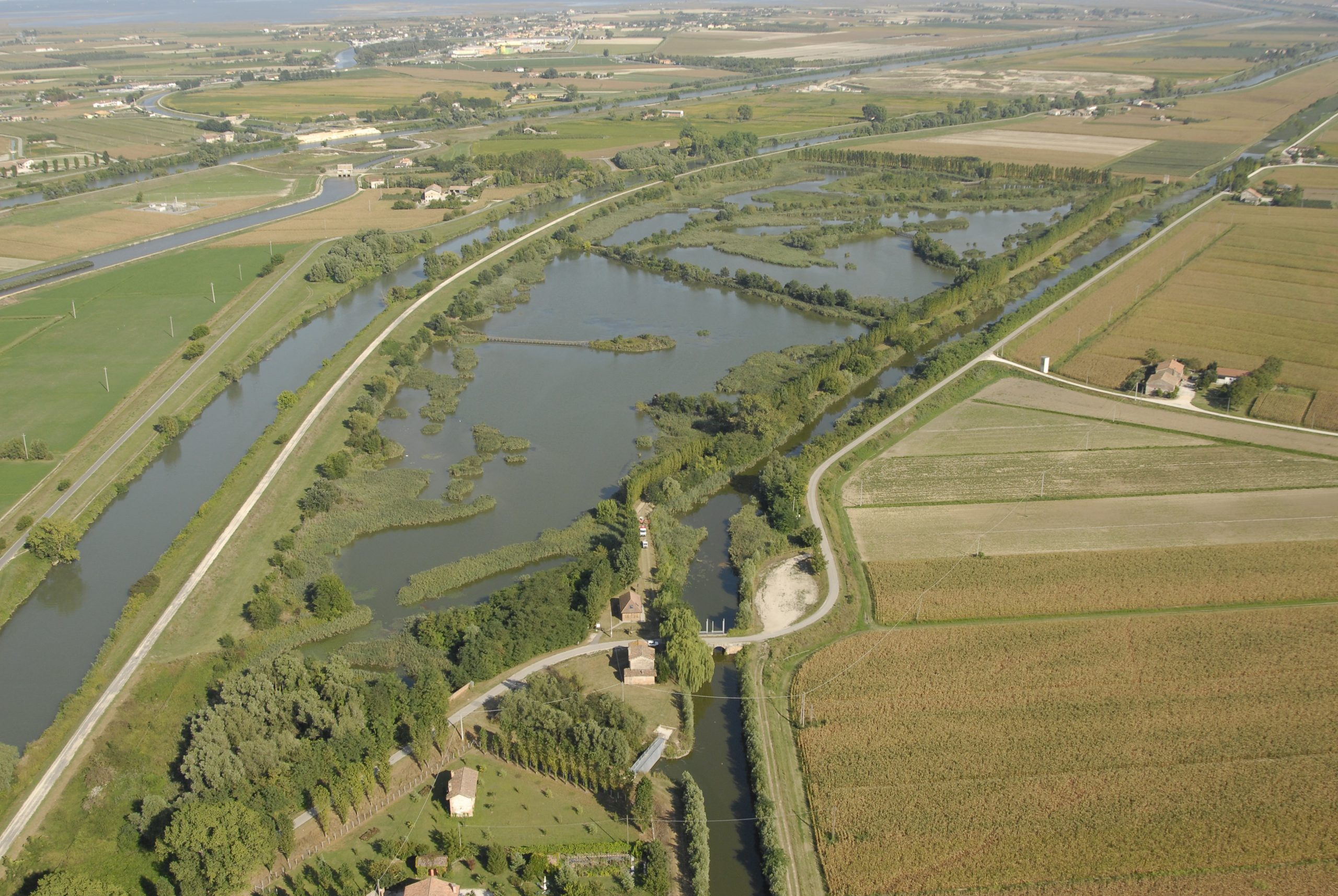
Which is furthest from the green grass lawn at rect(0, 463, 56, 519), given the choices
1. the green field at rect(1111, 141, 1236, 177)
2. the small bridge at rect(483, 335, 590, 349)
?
the green field at rect(1111, 141, 1236, 177)

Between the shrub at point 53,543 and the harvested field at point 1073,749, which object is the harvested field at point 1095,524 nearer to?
the harvested field at point 1073,749

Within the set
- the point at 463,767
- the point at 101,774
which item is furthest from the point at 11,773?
the point at 463,767

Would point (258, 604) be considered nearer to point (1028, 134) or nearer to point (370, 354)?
point (370, 354)

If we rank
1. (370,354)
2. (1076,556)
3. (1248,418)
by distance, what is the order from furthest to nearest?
1. (370,354)
2. (1248,418)
3. (1076,556)

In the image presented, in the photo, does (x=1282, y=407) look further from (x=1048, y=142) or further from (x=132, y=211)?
(x=132, y=211)

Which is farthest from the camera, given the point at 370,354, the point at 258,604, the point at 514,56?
the point at 514,56

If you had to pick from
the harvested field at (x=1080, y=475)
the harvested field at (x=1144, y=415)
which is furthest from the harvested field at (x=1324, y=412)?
the harvested field at (x=1080, y=475)
